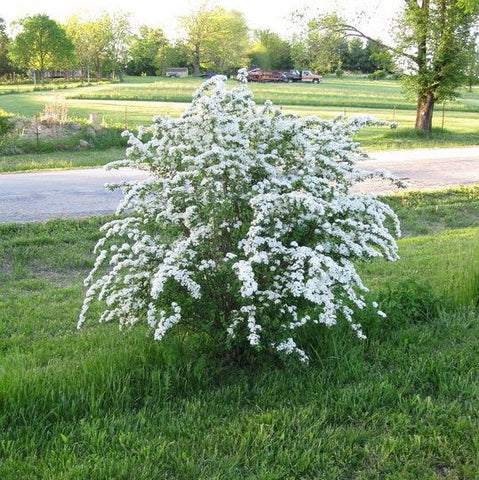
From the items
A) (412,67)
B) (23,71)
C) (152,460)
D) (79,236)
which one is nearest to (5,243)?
(79,236)

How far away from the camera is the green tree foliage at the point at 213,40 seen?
3664 inches

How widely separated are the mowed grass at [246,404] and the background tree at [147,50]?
4117 inches

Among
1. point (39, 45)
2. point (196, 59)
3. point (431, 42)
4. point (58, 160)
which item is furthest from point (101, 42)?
point (58, 160)

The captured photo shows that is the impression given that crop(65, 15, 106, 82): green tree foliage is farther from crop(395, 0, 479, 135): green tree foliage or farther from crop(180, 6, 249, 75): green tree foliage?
crop(395, 0, 479, 135): green tree foliage

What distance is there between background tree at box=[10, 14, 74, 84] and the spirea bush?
248 feet

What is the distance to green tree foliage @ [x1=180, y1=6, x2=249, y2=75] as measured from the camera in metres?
93.1

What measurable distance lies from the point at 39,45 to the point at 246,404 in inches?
3074

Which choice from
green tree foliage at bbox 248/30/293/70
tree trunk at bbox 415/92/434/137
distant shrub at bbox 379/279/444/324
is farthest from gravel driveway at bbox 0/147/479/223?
green tree foliage at bbox 248/30/293/70

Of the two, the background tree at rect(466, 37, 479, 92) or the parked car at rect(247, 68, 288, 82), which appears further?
the parked car at rect(247, 68, 288, 82)

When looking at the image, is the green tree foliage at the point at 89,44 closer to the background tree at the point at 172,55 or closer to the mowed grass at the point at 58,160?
the background tree at the point at 172,55

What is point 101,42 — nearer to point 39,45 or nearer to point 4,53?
point 4,53

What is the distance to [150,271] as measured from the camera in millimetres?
4320

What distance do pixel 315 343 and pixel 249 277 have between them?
1144mm

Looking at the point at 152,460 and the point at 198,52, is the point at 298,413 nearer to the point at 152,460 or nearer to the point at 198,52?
the point at 152,460
